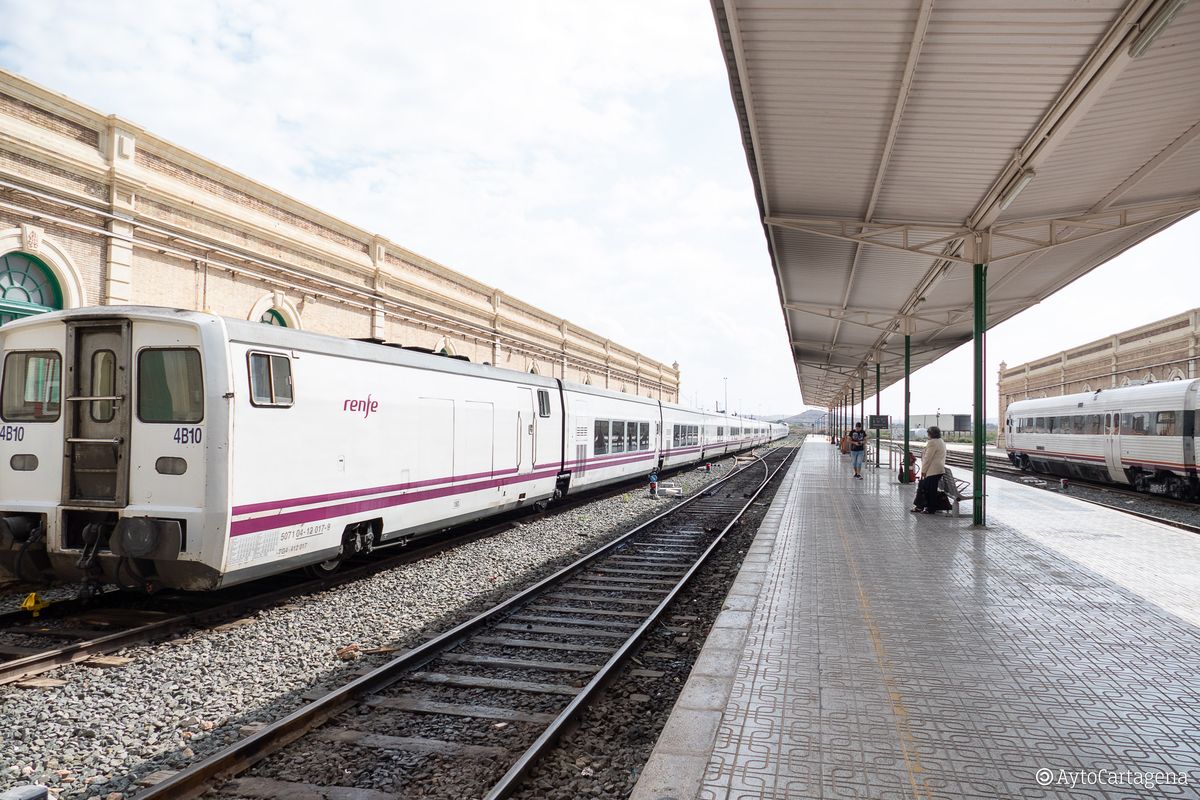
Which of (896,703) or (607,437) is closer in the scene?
(896,703)

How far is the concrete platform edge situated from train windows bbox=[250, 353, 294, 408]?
4.64 metres

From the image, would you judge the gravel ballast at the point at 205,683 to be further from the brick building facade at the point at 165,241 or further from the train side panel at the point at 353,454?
the brick building facade at the point at 165,241

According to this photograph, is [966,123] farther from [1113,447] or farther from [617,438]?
[1113,447]

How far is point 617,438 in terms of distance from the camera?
1894cm

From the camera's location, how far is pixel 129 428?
6.36 meters

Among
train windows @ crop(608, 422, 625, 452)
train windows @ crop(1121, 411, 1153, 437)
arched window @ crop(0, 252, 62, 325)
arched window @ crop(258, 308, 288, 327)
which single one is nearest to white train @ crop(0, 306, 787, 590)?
arched window @ crop(0, 252, 62, 325)

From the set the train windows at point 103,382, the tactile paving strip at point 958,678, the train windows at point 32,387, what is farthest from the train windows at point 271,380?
the tactile paving strip at point 958,678

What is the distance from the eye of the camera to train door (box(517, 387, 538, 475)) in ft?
40.8

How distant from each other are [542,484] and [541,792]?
393 inches

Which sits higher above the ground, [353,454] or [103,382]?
[103,382]

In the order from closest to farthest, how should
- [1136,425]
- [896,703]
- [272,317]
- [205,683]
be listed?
[896,703] < [205,683] < [272,317] < [1136,425]

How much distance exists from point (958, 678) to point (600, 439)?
12.8m

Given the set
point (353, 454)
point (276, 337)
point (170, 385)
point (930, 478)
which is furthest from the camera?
point (930, 478)

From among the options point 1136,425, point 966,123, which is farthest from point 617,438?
point 1136,425
